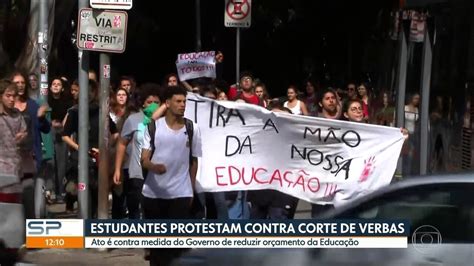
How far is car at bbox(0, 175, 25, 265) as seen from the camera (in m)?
8.74

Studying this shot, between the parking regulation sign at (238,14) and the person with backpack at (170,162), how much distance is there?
345 inches

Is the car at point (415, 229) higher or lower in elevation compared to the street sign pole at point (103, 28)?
lower

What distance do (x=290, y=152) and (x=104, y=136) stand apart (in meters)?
2.25

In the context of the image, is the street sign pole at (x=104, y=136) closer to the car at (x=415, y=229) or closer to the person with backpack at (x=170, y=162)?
the person with backpack at (x=170, y=162)

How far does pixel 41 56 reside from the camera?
14281 millimetres

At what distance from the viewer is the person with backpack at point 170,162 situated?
980 cm

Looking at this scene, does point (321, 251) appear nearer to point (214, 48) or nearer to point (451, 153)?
point (451, 153)

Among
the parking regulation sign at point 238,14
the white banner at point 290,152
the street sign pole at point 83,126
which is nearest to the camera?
the white banner at point 290,152

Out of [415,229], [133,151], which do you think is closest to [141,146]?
[133,151]

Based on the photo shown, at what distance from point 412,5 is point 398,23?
2.36 meters

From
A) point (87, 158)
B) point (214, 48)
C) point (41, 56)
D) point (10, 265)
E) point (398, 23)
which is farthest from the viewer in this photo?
point (214, 48)

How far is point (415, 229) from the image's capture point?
23.5 ft

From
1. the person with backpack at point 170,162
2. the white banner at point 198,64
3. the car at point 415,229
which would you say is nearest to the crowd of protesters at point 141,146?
the person with backpack at point 170,162

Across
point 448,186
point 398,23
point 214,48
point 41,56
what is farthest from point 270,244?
point 214,48
